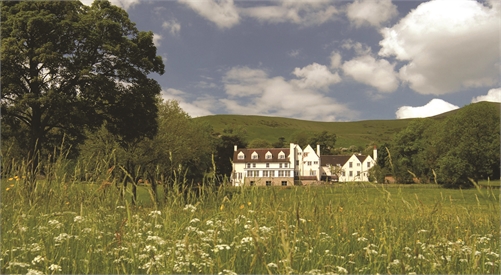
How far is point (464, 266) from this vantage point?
4.11m

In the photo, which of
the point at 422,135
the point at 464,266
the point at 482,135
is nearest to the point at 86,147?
the point at 464,266

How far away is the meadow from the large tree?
2027 centimetres

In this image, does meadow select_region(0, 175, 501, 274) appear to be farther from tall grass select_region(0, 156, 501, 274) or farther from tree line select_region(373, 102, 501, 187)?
tree line select_region(373, 102, 501, 187)

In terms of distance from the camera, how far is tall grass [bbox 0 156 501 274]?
12.2 feet

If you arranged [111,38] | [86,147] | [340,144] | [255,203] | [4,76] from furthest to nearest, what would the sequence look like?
Result: 1. [340,144]
2. [86,147]
3. [111,38]
4. [4,76]
5. [255,203]

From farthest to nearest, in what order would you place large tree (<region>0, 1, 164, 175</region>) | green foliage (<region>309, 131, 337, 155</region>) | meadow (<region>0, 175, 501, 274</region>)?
green foliage (<region>309, 131, 337, 155</region>) < large tree (<region>0, 1, 164, 175</region>) < meadow (<region>0, 175, 501, 274</region>)

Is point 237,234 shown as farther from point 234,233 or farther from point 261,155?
point 261,155

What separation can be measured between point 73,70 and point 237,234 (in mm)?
24952

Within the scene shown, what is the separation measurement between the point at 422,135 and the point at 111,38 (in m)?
85.2

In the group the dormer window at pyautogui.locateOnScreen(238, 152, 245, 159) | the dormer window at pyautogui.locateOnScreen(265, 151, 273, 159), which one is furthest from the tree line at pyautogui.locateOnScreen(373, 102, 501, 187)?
the dormer window at pyautogui.locateOnScreen(238, 152, 245, 159)

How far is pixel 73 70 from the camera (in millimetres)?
25438

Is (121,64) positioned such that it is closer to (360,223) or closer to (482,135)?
(360,223)

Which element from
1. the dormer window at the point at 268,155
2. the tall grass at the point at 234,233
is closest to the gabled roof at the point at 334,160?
the dormer window at the point at 268,155

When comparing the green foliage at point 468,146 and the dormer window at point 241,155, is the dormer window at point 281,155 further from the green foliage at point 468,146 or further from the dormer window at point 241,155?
the green foliage at point 468,146
